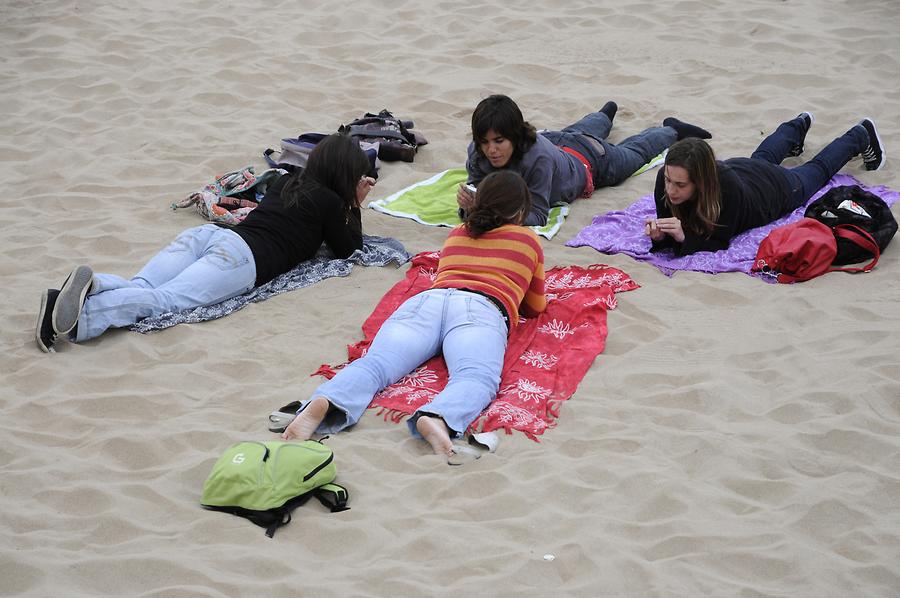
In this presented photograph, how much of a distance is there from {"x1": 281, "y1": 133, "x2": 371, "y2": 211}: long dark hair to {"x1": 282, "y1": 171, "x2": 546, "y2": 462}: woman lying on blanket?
910 millimetres

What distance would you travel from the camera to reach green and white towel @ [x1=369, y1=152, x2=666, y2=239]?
255 inches

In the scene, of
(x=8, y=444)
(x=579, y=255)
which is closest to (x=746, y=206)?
(x=579, y=255)

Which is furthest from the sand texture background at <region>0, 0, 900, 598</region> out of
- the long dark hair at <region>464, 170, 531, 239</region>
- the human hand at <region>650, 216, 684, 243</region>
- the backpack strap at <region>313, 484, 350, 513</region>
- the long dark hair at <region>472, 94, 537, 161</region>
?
the long dark hair at <region>464, 170, 531, 239</region>

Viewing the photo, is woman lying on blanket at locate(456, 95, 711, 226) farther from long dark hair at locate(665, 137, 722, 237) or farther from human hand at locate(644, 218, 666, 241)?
long dark hair at locate(665, 137, 722, 237)

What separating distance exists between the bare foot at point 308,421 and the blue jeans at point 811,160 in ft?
12.6

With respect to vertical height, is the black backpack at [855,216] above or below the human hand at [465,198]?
below

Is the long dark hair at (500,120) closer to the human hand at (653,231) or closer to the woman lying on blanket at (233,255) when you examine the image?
the woman lying on blanket at (233,255)

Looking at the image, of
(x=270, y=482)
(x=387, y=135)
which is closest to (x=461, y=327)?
(x=270, y=482)

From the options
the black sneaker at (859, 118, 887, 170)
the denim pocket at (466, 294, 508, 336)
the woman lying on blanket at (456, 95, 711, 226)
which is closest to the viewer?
the denim pocket at (466, 294, 508, 336)

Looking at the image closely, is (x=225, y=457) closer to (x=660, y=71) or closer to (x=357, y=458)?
(x=357, y=458)

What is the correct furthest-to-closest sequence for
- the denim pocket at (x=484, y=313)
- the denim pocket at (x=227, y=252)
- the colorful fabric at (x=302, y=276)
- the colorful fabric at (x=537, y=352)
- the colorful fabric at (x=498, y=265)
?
the denim pocket at (x=227, y=252), the colorful fabric at (x=302, y=276), the colorful fabric at (x=498, y=265), the denim pocket at (x=484, y=313), the colorful fabric at (x=537, y=352)

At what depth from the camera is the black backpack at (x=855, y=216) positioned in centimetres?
562

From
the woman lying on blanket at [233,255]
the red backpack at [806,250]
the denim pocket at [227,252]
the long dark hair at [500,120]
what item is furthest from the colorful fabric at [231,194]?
the red backpack at [806,250]

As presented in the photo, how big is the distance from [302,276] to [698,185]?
2412 mm
